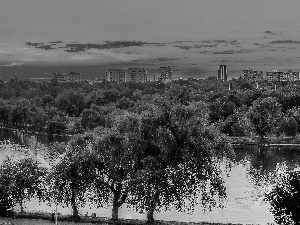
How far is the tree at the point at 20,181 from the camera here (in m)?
33.1

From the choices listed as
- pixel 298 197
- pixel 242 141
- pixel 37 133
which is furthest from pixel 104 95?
pixel 298 197

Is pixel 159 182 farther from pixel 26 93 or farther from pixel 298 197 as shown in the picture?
pixel 26 93

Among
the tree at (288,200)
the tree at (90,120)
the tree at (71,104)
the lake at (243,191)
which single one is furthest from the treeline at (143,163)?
the tree at (71,104)

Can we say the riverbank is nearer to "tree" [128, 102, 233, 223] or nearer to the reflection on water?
the reflection on water

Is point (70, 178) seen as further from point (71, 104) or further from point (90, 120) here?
point (71, 104)

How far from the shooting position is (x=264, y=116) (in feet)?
261

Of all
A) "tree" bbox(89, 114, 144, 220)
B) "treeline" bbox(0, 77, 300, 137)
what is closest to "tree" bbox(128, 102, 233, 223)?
"tree" bbox(89, 114, 144, 220)

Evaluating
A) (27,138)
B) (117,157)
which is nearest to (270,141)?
(27,138)

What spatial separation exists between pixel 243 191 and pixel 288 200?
16.2m

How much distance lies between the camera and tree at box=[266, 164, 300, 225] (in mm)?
28562

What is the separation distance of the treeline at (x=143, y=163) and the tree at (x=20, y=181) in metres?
0.06

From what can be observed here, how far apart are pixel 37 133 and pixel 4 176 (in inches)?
2574

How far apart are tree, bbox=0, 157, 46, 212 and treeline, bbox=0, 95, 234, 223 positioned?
2.5 inches

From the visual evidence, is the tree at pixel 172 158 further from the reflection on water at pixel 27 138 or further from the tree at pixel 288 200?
the reflection on water at pixel 27 138
